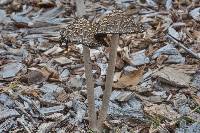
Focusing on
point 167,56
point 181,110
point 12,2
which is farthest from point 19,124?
point 12,2

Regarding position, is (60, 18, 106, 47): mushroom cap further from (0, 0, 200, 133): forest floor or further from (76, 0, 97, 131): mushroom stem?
(0, 0, 200, 133): forest floor

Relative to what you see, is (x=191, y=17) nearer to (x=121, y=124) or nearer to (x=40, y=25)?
(x=40, y=25)

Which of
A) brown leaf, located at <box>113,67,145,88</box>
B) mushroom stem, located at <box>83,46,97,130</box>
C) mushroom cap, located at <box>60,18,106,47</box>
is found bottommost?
brown leaf, located at <box>113,67,145,88</box>

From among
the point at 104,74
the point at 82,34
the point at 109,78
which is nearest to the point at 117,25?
the point at 82,34

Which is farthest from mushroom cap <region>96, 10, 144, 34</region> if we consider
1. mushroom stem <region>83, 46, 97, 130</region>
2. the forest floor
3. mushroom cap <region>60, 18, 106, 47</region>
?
the forest floor

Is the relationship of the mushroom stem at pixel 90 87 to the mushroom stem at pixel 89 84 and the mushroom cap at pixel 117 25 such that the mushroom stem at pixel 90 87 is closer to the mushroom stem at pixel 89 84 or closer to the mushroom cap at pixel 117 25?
the mushroom stem at pixel 89 84

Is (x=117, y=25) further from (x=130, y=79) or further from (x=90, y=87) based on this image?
(x=130, y=79)
